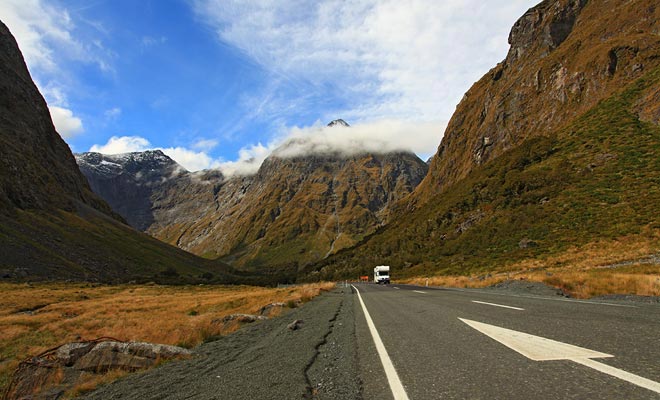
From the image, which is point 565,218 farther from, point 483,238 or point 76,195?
Answer: point 76,195

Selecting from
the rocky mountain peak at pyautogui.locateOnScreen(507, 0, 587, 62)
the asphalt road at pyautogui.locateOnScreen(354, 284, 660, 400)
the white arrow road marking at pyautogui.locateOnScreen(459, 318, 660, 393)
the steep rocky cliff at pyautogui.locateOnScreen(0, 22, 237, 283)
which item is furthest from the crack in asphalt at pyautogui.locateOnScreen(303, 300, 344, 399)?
the rocky mountain peak at pyautogui.locateOnScreen(507, 0, 587, 62)

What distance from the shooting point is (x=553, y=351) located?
5.65m

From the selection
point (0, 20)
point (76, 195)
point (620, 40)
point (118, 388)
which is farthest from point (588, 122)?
point (0, 20)

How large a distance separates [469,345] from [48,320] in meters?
33.0

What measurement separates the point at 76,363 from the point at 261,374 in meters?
6.13

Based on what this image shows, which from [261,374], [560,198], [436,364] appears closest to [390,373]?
[436,364]

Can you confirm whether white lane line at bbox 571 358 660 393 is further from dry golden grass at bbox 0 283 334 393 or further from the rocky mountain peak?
the rocky mountain peak

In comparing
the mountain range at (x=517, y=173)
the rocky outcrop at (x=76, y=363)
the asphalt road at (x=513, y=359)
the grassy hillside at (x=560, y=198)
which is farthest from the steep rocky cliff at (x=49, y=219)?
the asphalt road at (x=513, y=359)

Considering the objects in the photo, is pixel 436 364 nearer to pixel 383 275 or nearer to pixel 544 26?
pixel 383 275

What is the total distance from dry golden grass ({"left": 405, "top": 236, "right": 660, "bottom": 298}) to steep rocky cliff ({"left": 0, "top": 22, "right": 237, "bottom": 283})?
91.8m

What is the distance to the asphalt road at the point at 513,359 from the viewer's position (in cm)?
418

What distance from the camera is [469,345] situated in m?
6.87

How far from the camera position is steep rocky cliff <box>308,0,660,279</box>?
49.6 meters

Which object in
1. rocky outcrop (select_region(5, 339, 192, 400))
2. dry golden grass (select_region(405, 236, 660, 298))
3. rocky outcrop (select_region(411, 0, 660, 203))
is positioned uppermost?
rocky outcrop (select_region(411, 0, 660, 203))
